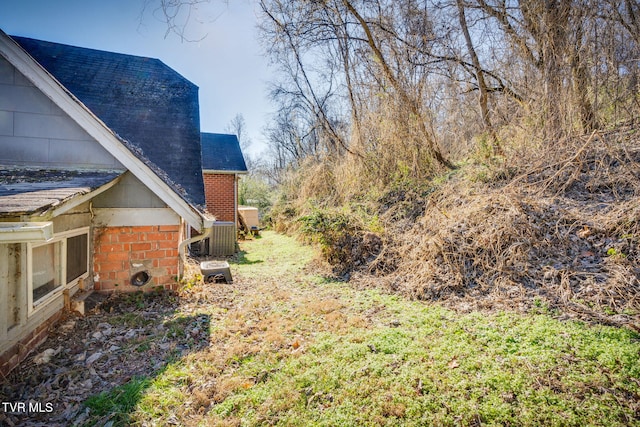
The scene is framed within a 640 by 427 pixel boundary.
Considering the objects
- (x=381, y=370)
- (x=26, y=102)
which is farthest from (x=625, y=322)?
(x=26, y=102)

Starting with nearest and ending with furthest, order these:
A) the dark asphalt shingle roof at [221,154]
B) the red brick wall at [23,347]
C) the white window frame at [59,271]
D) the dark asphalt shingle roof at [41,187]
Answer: the dark asphalt shingle roof at [41,187] → the red brick wall at [23,347] → the white window frame at [59,271] → the dark asphalt shingle roof at [221,154]

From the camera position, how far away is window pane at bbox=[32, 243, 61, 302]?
3.61 meters

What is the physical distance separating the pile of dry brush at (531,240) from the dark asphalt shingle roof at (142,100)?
4.47 metres

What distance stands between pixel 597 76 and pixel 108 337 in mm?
10472

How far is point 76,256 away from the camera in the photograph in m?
4.52

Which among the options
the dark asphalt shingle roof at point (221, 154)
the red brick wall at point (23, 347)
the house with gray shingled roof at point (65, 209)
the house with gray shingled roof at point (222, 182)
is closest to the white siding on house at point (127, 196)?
the house with gray shingled roof at point (65, 209)

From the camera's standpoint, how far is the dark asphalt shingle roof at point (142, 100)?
275 inches

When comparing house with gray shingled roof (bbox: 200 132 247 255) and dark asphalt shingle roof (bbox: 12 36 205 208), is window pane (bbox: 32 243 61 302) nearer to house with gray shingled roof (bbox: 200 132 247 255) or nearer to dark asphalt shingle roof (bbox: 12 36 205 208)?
dark asphalt shingle roof (bbox: 12 36 205 208)

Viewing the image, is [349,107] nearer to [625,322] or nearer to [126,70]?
[126,70]

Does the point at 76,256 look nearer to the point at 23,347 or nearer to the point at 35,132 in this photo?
the point at 23,347

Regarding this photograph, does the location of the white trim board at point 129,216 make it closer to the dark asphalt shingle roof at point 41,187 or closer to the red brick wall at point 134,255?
the red brick wall at point 134,255

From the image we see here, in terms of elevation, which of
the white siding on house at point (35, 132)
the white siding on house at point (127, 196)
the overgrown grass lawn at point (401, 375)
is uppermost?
the white siding on house at point (35, 132)

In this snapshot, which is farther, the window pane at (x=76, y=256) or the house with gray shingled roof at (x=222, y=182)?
the house with gray shingled roof at (x=222, y=182)

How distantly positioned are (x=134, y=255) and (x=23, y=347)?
2084mm
